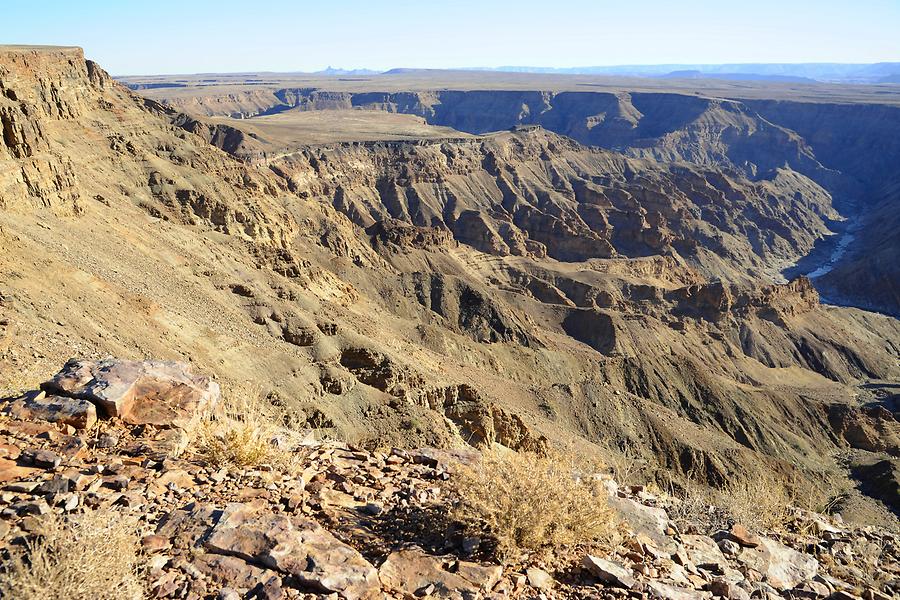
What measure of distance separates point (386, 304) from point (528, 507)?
46414mm

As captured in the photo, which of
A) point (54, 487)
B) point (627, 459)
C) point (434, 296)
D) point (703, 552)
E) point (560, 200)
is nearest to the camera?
point (54, 487)

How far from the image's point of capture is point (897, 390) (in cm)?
5666

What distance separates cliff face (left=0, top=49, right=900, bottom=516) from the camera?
25219 millimetres

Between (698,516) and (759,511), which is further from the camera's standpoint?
(759,511)

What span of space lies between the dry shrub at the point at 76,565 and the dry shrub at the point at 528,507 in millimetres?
2938

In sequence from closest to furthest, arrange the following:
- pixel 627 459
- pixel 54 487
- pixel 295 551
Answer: pixel 295 551, pixel 54 487, pixel 627 459

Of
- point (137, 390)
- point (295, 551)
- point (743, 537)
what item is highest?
point (137, 390)

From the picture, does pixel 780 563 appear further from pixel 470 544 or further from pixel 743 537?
pixel 470 544

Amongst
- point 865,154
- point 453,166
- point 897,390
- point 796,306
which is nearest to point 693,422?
point 897,390

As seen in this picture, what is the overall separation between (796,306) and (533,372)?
128ft

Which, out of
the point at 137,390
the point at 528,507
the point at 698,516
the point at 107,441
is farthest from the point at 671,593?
the point at 137,390

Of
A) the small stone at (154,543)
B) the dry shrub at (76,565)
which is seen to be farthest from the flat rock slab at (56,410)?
the small stone at (154,543)

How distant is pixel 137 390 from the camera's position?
7781 millimetres

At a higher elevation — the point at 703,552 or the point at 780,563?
the point at 703,552
